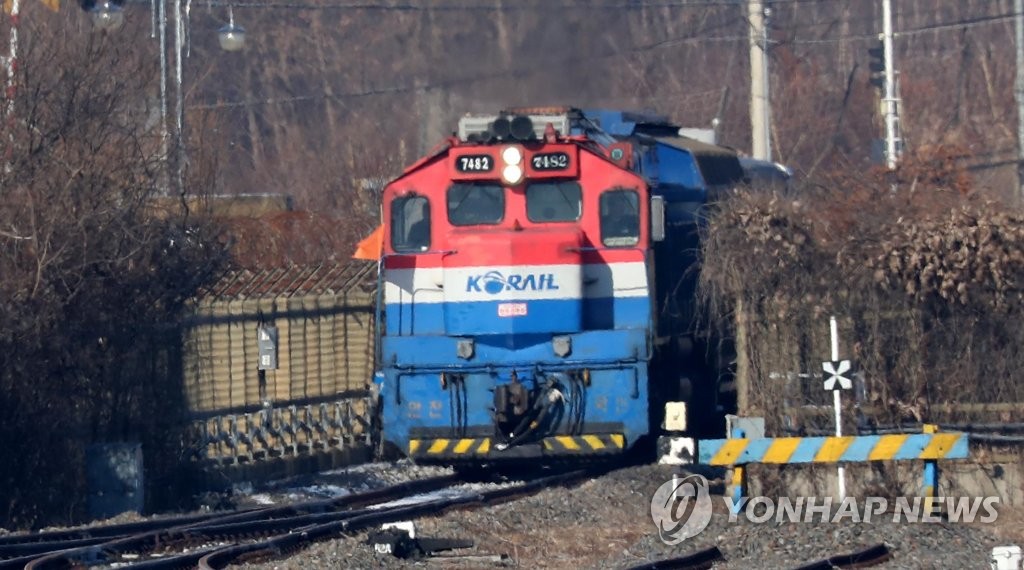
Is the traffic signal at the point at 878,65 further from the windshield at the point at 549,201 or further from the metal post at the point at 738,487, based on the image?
the metal post at the point at 738,487

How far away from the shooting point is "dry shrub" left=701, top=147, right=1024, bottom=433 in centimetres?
1351

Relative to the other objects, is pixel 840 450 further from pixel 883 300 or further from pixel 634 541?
pixel 883 300

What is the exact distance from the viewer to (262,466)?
58.1 ft

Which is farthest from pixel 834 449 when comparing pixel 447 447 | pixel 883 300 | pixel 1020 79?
pixel 1020 79

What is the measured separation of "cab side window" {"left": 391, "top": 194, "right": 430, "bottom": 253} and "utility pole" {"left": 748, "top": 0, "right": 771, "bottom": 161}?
1377cm

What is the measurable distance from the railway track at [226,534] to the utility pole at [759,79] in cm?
1389

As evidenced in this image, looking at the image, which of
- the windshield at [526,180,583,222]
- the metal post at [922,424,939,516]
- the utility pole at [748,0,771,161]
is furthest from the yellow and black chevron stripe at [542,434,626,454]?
the utility pole at [748,0,771,161]

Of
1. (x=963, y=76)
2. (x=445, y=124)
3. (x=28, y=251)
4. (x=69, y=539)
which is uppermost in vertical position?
(x=963, y=76)

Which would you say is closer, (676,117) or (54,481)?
(54,481)

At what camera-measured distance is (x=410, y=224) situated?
595 inches

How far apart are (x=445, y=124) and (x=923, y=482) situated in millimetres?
13074

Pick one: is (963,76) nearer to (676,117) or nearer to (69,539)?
(676,117)

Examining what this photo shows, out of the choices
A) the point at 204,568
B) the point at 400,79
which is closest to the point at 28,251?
the point at 204,568

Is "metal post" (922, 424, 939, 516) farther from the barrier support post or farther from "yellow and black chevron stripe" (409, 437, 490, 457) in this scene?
"yellow and black chevron stripe" (409, 437, 490, 457)
